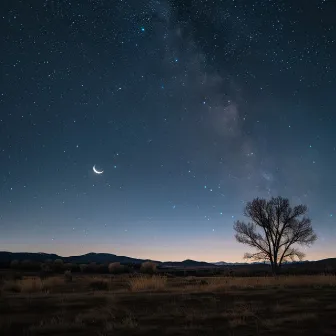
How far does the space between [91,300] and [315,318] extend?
7882mm

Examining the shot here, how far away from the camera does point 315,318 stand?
9.73 m

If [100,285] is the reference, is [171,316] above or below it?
below

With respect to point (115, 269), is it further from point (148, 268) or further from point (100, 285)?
point (100, 285)

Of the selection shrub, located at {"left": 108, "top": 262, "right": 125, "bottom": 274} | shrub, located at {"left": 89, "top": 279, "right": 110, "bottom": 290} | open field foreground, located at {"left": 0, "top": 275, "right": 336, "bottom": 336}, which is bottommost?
open field foreground, located at {"left": 0, "top": 275, "right": 336, "bottom": 336}

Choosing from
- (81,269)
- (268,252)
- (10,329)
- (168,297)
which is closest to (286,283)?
(168,297)

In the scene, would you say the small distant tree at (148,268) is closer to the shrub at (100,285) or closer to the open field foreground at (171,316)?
the shrub at (100,285)

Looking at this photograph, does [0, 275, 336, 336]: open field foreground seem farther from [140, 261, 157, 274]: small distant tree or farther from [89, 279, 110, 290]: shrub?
[140, 261, 157, 274]: small distant tree

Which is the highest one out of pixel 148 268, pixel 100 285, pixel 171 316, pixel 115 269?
pixel 148 268

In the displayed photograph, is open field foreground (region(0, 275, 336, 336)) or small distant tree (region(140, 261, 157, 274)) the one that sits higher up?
small distant tree (region(140, 261, 157, 274))

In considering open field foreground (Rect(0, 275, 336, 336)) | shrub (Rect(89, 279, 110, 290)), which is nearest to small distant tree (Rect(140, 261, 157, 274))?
shrub (Rect(89, 279, 110, 290))

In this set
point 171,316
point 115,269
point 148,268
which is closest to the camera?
point 171,316

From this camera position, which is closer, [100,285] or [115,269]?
[100,285]

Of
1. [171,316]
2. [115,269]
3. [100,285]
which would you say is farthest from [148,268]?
[171,316]

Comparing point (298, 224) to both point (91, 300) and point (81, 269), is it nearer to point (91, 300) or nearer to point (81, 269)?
point (81, 269)
